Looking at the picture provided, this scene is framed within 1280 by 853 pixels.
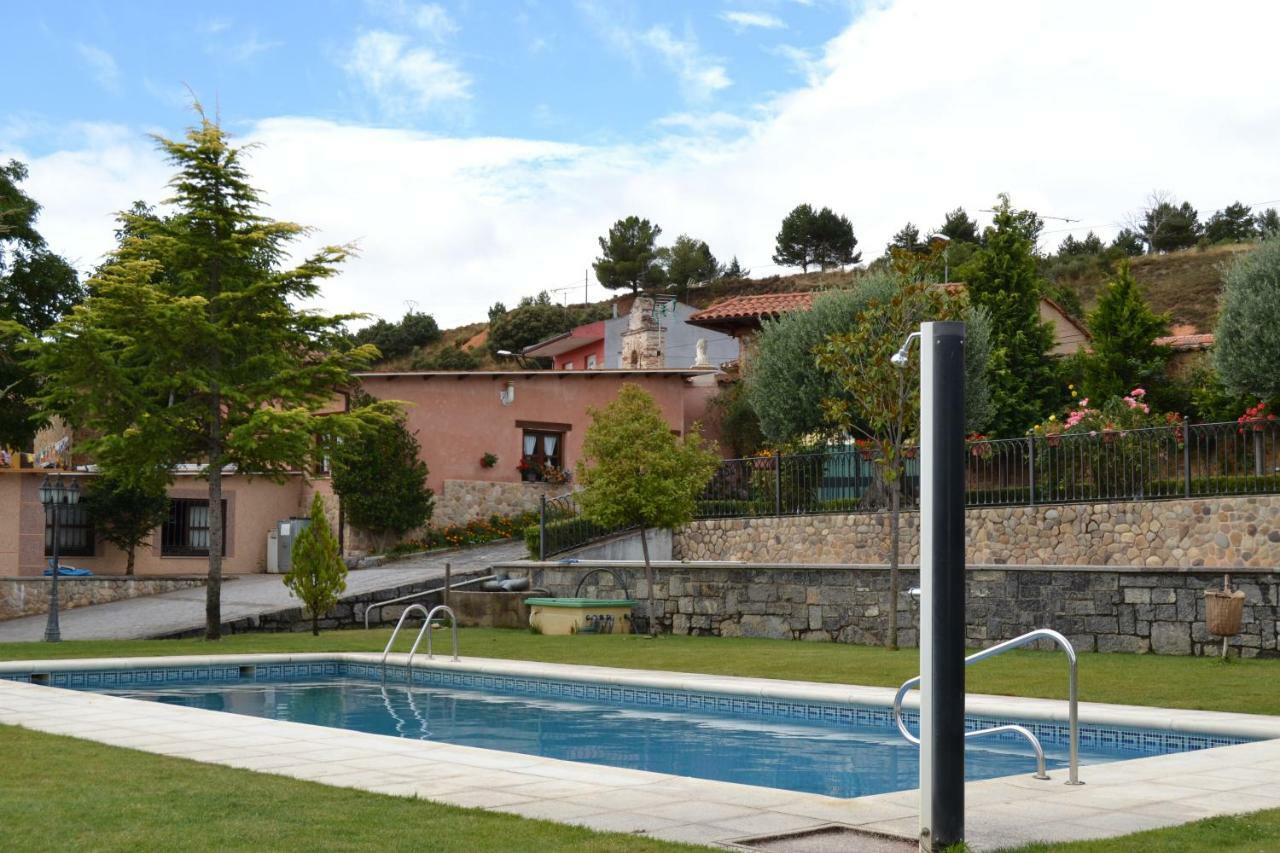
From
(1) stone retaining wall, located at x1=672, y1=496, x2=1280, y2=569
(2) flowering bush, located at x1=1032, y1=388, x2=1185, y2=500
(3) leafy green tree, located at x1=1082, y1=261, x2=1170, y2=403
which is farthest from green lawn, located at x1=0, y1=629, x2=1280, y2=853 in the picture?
(3) leafy green tree, located at x1=1082, y1=261, x2=1170, y2=403

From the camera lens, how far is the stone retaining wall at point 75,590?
26247 millimetres

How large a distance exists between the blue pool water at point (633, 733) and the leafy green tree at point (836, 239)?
6265 cm

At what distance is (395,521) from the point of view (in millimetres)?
30531

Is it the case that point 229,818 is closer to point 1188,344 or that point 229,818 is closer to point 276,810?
point 276,810

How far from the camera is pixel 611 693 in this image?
14656mm

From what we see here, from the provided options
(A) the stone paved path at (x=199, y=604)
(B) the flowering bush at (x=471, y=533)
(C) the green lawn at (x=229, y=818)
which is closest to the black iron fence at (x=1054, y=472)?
(A) the stone paved path at (x=199, y=604)

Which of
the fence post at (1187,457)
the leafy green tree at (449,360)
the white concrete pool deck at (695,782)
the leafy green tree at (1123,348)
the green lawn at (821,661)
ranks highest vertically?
the leafy green tree at (449,360)

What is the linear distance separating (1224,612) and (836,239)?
6305 cm

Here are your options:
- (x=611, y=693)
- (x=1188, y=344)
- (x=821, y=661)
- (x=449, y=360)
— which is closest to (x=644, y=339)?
(x=1188, y=344)

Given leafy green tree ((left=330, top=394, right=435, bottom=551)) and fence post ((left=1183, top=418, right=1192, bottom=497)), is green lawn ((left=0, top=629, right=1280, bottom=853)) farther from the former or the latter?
leafy green tree ((left=330, top=394, right=435, bottom=551))

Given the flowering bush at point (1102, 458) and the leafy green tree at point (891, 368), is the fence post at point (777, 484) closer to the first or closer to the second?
the flowering bush at point (1102, 458)

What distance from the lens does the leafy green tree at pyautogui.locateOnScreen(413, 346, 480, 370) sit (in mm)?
62519

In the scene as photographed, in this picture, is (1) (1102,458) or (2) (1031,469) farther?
(2) (1031,469)

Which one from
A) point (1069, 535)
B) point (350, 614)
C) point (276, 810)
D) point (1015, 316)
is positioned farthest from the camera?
point (1015, 316)
